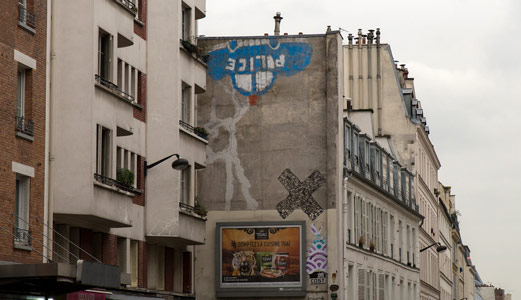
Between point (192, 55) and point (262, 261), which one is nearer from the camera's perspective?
point (192, 55)

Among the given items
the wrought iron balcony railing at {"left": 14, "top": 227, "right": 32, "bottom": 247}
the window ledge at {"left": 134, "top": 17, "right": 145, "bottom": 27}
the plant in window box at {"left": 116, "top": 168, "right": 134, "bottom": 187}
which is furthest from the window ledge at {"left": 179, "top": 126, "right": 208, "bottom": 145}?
the wrought iron balcony railing at {"left": 14, "top": 227, "right": 32, "bottom": 247}

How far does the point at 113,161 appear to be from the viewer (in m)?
34.3

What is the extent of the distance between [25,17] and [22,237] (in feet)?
16.9

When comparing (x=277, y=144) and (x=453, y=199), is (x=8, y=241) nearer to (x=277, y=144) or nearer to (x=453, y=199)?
(x=277, y=144)

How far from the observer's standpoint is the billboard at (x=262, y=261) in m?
47.9

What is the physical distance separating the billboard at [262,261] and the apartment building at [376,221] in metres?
2.23

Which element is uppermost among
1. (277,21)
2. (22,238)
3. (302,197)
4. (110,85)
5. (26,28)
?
(277,21)

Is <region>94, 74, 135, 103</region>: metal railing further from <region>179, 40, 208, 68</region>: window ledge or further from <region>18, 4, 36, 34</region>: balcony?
<region>179, 40, 208, 68</region>: window ledge

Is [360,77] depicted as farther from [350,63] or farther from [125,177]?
[125,177]

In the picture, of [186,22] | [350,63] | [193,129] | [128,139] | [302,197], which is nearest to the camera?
[128,139]

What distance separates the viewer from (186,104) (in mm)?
42125

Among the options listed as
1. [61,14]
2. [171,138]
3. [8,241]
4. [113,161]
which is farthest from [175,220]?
[8,241]

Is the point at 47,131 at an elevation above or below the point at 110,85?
below

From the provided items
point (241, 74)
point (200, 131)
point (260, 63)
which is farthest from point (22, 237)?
point (260, 63)
